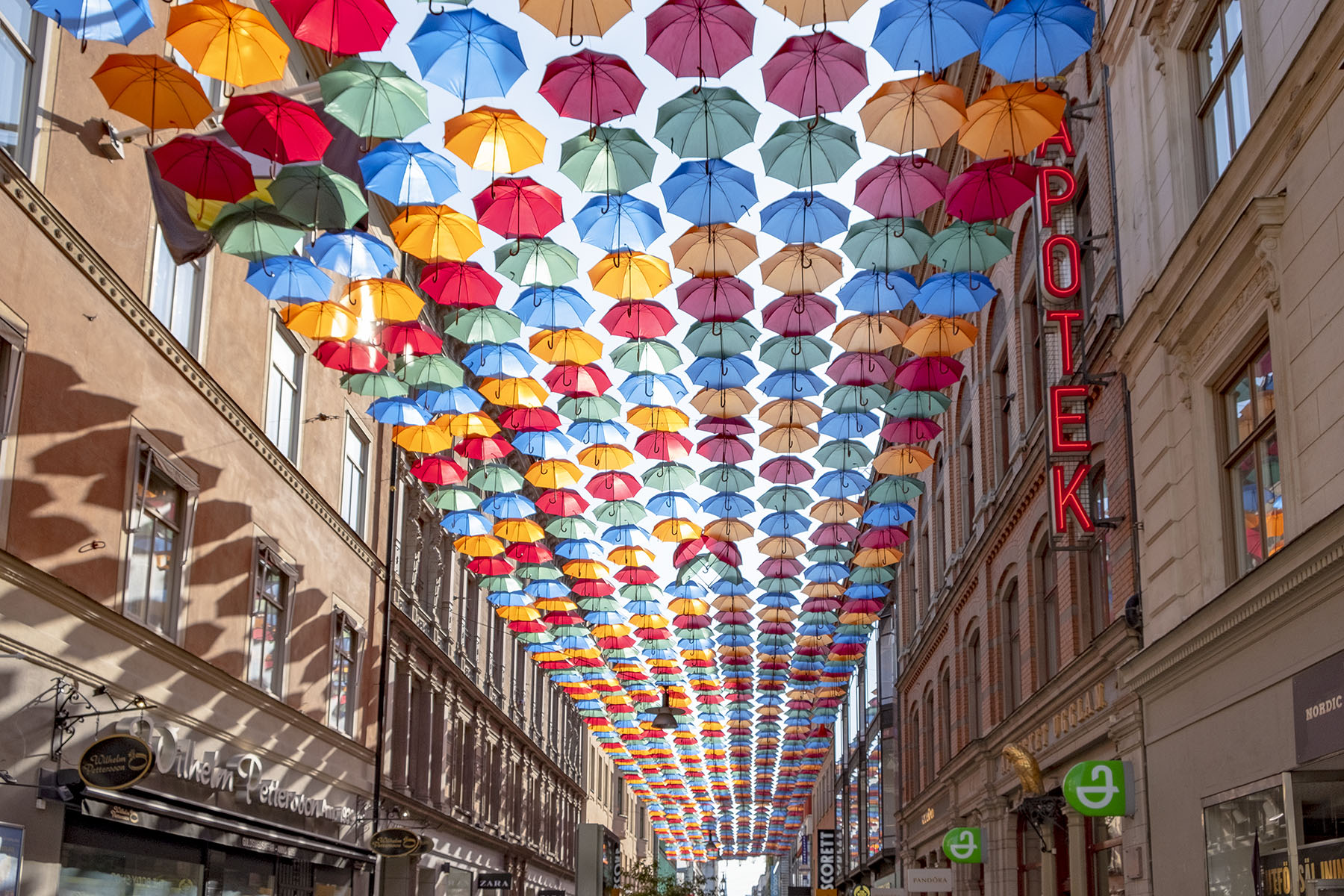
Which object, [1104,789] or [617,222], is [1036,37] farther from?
[1104,789]

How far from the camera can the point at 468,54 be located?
1397cm

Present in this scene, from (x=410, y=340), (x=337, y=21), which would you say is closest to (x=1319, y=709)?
(x=337, y=21)

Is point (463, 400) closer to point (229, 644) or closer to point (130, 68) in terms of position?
point (229, 644)

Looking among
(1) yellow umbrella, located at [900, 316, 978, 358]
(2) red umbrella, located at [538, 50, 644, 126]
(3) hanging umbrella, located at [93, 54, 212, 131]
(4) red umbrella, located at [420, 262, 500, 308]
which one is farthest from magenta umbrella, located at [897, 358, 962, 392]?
(3) hanging umbrella, located at [93, 54, 212, 131]

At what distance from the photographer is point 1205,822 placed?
12953 mm

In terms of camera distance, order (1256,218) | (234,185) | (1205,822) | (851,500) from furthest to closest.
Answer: (851,500)
(234,185)
(1205,822)
(1256,218)

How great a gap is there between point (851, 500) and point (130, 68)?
1848cm

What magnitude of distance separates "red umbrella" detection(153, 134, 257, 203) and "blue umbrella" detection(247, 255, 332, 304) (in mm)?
2706

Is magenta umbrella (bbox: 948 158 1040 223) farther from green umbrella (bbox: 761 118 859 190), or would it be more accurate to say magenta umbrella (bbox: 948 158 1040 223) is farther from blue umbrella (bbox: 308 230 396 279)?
blue umbrella (bbox: 308 230 396 279)

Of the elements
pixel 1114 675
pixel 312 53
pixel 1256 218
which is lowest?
pixel 1114 675

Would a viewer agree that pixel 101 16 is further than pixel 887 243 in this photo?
No

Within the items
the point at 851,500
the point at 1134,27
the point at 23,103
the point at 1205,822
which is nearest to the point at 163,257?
the point at 23,103

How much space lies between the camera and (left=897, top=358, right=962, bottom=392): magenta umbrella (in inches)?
840

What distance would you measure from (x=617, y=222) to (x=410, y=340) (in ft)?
15.1
